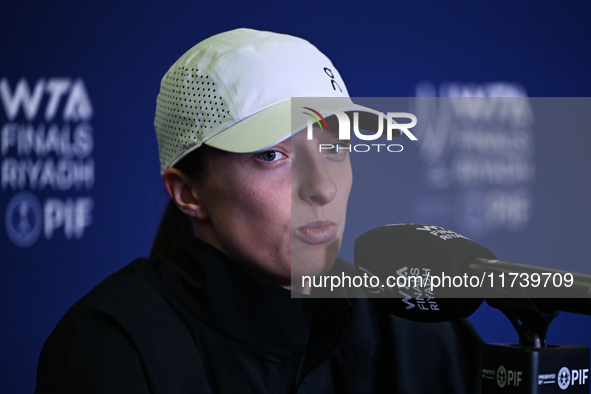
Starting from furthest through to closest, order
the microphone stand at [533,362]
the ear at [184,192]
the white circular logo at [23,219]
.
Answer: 1. the white circular logo at [23,219]
2. the ear at [184,192]
3. the microphone stand at [533,362]

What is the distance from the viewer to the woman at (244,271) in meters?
0.65

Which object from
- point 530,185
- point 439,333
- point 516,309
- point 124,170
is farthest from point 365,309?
point 124,170

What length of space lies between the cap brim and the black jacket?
0.15m

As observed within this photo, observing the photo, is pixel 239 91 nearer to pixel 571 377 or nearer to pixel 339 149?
pixel 339 149

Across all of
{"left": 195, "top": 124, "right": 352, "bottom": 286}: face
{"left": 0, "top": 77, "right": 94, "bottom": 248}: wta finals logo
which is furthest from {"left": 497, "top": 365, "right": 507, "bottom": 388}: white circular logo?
{"left": 0, "top": 77, "right": 94, "bottom": 248}: wta finals logo

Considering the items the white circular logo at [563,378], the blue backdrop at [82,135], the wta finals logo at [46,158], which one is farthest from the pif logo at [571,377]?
the wta finals logo at [46,158]

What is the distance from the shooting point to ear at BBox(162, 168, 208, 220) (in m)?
0.77

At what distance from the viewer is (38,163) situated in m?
1.73

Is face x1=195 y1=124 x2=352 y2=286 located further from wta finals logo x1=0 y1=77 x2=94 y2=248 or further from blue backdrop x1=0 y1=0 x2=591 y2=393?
wta finals logo x1=0 y1=77 x2=94 y2=248

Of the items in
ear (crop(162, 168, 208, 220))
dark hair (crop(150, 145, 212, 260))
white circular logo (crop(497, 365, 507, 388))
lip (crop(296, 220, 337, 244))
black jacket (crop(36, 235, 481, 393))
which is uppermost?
ear (crop(162, 168, 208, 220))

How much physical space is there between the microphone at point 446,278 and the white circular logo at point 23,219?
1376 mm

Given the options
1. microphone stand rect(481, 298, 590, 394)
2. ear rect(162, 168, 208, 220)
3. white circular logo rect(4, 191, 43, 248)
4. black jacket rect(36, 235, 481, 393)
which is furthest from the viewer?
white circular logo rect(4, 191, 43, 248)

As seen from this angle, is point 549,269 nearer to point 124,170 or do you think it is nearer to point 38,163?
point 124,170

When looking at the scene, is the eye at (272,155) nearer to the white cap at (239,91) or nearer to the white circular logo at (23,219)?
the white cap at (239,91)
